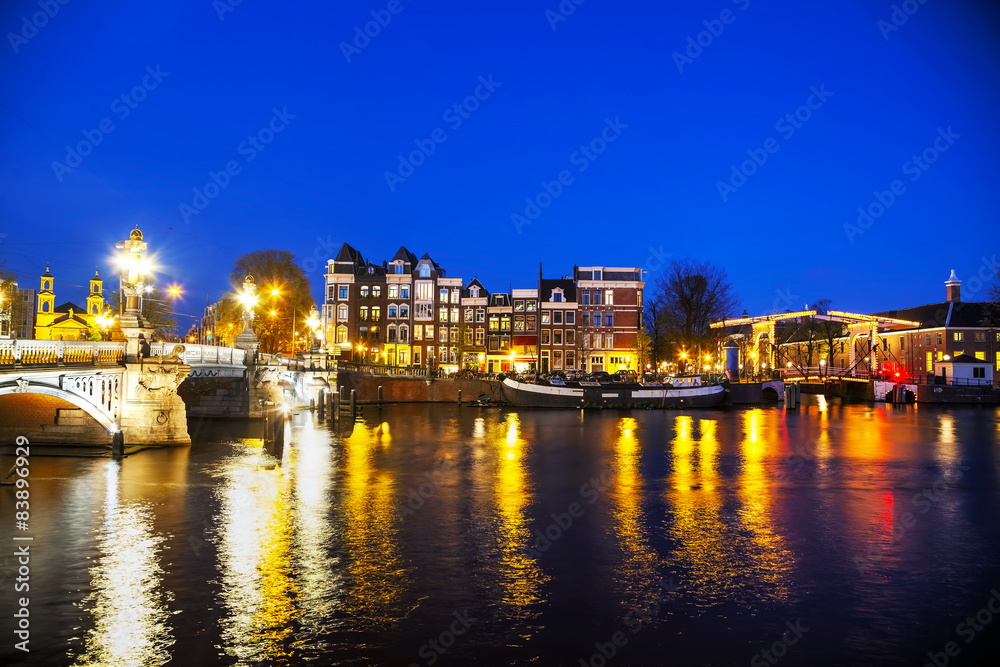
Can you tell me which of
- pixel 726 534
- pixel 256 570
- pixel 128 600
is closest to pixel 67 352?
pixel 256 570

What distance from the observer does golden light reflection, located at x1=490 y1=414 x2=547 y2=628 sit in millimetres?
11578

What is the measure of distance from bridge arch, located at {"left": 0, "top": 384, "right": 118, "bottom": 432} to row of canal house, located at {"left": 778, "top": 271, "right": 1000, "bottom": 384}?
78164mm

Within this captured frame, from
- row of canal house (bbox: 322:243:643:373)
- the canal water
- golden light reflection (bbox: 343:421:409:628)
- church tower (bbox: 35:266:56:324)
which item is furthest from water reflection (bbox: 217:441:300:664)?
church tower (bbox: 35:266:56:324)

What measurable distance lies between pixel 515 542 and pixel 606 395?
172 feet

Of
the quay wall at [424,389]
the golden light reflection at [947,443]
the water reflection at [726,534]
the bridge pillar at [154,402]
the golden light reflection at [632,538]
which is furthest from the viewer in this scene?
the quay wall at [424,389]

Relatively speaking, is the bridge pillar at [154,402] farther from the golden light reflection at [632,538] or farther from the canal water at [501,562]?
the golden light reflection at [632,538]

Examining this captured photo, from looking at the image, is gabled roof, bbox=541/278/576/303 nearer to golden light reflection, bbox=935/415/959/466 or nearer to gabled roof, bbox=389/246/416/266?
gabled roof, bbox=389/246/416/266

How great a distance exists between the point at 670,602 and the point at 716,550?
12.0ft

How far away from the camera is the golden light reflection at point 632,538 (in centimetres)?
1198

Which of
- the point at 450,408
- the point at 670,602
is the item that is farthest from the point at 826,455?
the point at 450,408

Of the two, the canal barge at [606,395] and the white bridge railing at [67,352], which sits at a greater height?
the white bridge railing at [67,352]

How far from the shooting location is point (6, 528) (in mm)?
15227

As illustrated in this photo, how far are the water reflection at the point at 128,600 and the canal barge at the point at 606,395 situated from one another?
51804 mm

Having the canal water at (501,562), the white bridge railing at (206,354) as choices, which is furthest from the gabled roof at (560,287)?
the canal water at (501,562)
